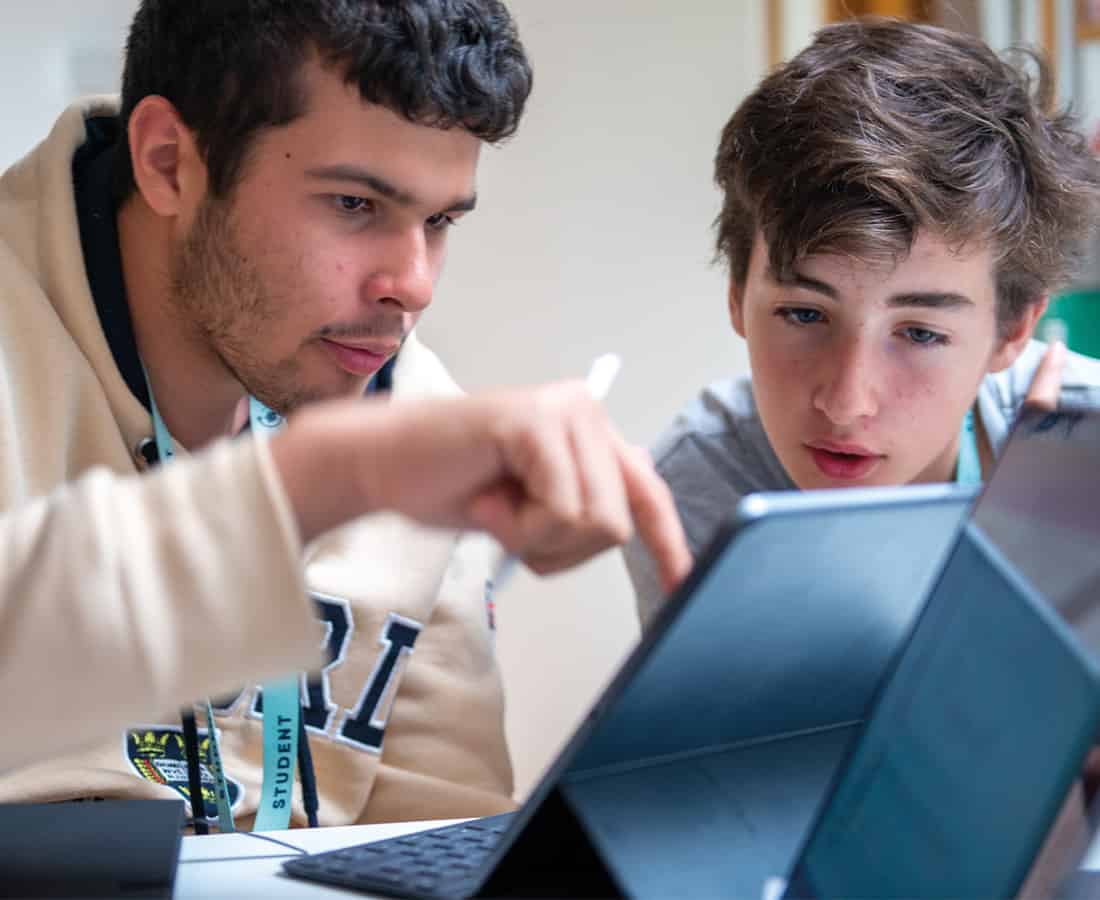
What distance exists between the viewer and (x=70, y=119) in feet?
4.24

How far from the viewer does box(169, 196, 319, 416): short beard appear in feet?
3.92

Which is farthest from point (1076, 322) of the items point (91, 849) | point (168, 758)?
point (91, 849)

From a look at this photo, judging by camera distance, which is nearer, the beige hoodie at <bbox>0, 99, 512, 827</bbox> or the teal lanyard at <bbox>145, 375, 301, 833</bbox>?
the beige hoodie at <bbox>0, 99, 512, 827</bbox>

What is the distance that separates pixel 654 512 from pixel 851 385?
1.75 feet

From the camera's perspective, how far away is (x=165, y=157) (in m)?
1.24

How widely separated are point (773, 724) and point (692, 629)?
0.42ft

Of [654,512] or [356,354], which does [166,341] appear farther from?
[654,512]

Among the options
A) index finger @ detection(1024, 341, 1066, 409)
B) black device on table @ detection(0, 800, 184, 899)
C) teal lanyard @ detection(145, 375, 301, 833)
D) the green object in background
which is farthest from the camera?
the green object in background

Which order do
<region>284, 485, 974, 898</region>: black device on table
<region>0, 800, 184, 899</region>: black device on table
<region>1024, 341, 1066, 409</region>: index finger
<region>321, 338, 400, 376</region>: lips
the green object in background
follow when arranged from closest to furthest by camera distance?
<region>284, 485, 974, 898</region>: black device on table < <region>0, 800, 184, 899</region>: black device on table < <region>321, 338, 400, 376</region>: lips < <region>1024, 341, 1066, 409</region>: index finger < the green object in background

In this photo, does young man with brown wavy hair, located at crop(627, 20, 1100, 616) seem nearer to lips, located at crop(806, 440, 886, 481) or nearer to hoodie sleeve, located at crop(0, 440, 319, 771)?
lips, located at crop(806, 440, 886, 481)

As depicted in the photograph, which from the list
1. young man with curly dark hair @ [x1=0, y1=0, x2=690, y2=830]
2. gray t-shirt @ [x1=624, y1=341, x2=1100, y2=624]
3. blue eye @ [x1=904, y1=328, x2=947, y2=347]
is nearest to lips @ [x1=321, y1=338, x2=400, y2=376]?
young man with curly dark hair @ [x1=0, y1=0, x2=690, y2=830]

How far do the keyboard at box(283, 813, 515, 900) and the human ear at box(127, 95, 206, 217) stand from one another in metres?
0.68

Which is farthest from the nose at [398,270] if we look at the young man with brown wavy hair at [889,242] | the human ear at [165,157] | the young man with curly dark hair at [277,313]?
the young man with brown wavy hair at [889,242]

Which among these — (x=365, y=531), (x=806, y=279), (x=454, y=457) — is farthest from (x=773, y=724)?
(x=365, y=531)
